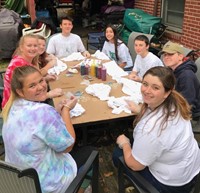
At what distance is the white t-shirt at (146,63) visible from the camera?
3316 millimetres

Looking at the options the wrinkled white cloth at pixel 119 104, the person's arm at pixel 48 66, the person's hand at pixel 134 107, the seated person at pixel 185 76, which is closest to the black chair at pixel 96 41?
the person's arm at pixel 48 66

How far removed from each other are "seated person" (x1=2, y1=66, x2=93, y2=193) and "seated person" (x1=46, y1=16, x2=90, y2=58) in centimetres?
256

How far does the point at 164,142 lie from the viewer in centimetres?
150

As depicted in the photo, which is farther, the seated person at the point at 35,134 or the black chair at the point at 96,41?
the black chair at the point at 96,41

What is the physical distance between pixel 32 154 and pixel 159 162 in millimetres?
760

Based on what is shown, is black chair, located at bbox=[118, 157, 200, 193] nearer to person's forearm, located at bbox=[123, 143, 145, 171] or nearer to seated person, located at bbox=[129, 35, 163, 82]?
person's forearm, located at bbox=[123, 143, 145, 171]

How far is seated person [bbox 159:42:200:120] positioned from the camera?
2316 mm

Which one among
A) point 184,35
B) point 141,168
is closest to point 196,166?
point 141,168

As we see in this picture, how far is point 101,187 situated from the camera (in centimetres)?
246

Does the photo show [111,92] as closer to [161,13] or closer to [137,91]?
[137,91]

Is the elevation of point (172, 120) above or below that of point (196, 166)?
above

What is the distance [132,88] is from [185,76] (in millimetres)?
519

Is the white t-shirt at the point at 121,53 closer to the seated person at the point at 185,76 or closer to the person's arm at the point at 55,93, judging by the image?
the seated person at the point at 185,76

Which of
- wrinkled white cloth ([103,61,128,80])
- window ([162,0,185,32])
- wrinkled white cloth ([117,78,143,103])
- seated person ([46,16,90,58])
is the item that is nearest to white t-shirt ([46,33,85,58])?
seated person ([46,16,90,58])
